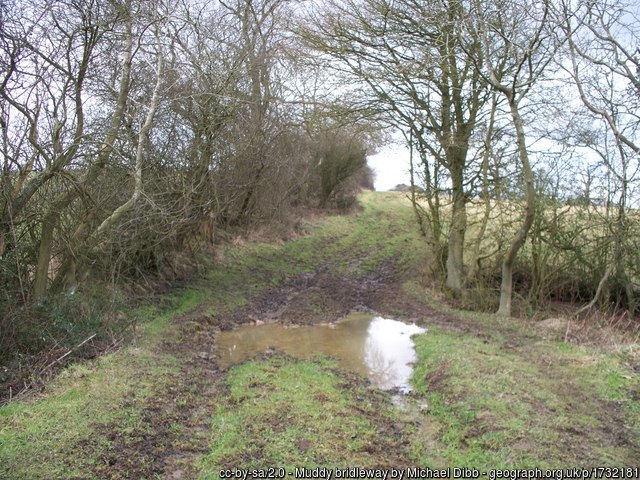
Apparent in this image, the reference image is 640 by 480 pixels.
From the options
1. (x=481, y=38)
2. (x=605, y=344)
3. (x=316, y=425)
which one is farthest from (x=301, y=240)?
(x=316, y=425)

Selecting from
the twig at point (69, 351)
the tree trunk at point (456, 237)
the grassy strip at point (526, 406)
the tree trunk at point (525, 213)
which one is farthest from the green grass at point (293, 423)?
the tree trunk at point (456, 237)

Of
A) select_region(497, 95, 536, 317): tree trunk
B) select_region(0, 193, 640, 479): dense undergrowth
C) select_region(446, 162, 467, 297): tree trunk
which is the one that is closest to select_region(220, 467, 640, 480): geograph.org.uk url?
select_region(0, 193, 640, 479): dense undergrowth

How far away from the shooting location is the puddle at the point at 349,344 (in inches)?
371

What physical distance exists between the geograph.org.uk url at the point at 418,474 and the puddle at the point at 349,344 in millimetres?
2922

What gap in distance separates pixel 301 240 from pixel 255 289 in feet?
29.1

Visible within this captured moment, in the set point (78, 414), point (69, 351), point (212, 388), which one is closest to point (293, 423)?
point (212, 388)

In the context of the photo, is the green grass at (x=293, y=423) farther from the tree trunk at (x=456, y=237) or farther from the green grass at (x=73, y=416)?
the tree trunk at (x=456, y=237)

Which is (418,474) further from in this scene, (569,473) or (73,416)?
(73,416)

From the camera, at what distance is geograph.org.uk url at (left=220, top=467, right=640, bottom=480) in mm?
5121

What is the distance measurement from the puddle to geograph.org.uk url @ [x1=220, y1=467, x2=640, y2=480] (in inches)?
115

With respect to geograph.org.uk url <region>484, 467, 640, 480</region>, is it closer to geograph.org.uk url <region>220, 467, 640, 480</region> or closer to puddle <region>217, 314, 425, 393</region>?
geograph.org.uk url <region>220, 467, 640, 480</region>

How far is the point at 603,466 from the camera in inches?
207


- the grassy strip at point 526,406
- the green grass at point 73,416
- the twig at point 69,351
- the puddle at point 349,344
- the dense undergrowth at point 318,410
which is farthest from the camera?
the puddle at point 349,344

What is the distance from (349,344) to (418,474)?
5.72 m
